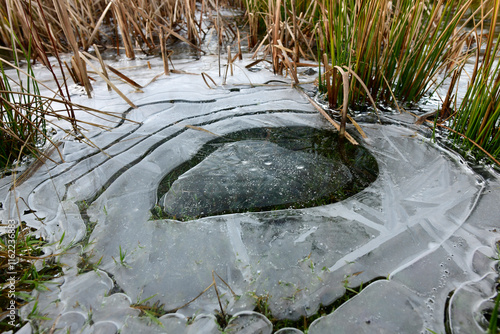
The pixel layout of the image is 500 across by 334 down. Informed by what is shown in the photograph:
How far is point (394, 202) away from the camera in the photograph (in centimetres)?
152

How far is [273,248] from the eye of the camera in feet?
4.25

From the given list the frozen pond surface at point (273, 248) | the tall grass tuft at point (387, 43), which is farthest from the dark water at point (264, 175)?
the tall grass tuft at point (387, 43)

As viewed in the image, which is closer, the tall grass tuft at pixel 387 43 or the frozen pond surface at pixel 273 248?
the frozen pond surface at pixel 273 248

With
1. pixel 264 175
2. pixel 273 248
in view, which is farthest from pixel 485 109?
pixel 273 248

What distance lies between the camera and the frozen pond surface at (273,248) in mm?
1072

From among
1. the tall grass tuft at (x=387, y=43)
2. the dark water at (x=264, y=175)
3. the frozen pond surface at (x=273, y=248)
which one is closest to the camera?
the frozen pond surface at (x=273, y=248)

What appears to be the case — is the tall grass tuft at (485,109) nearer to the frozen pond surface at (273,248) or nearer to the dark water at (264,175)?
the frozen pond surface at (273,248)

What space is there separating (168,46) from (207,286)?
3.44 meters

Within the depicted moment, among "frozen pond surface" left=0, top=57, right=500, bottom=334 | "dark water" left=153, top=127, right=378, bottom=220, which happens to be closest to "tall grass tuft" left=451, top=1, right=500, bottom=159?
"frozen pond surface" left=0, top=57, right=500, bottom=334

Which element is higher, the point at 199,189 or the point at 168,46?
the point at 168,46

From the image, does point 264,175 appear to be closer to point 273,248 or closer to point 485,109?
point 273,248

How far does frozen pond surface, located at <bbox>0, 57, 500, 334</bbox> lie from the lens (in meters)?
1.07

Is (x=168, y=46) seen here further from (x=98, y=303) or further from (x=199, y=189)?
(x=98, y=303)

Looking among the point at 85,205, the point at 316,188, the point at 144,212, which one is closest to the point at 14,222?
the point at 85,205
